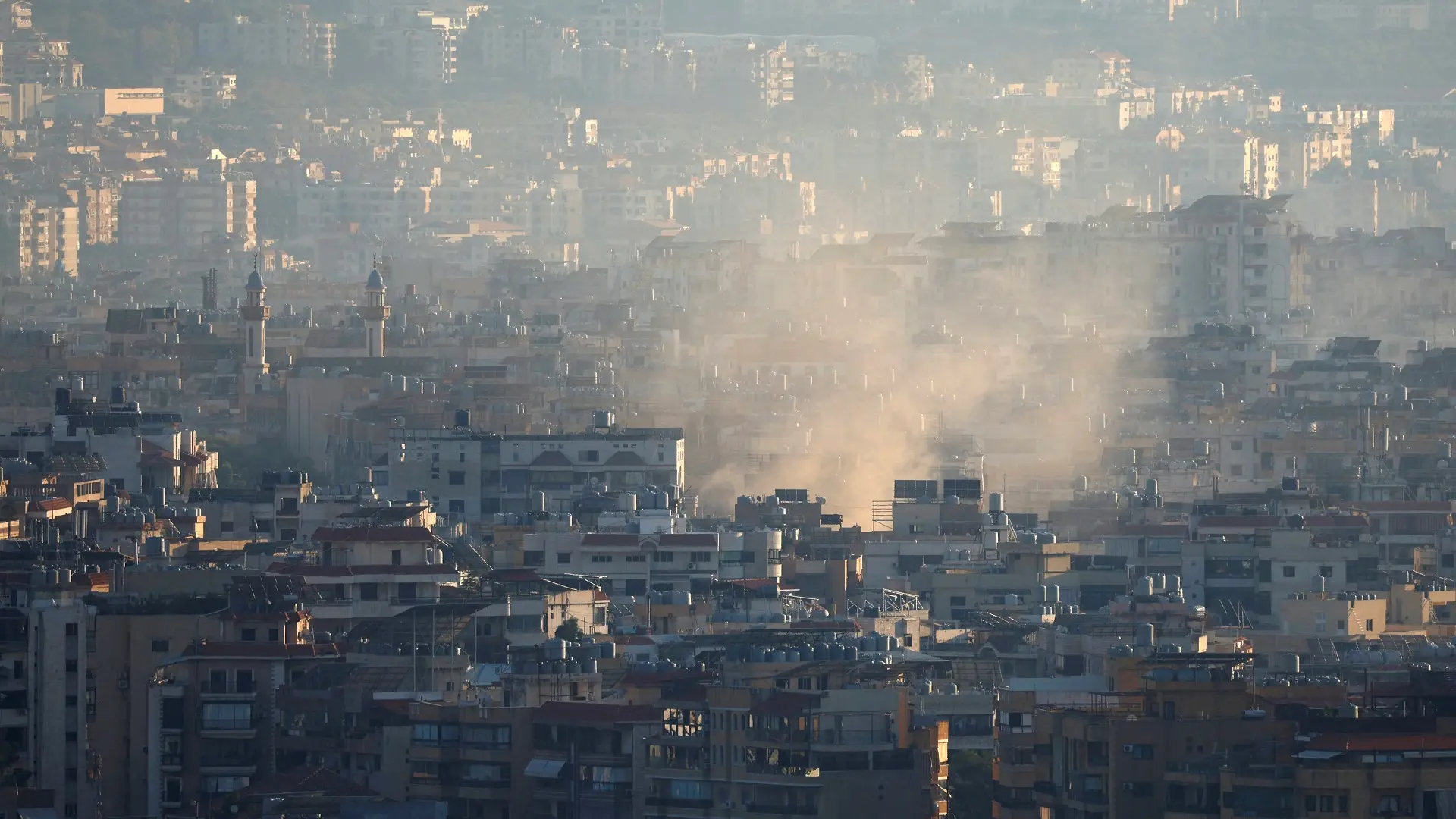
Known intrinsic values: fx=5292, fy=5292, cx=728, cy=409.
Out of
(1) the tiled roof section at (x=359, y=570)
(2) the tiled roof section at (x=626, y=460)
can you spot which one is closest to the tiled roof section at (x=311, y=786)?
(1) the tiled roof section at (x=359, y=570)

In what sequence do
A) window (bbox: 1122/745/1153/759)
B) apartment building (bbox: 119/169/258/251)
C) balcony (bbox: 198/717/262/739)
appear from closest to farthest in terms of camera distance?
window (bbox: 1122/745/1153/759) → balcony (bbox: 198/717/262/739) → apartment building (bbox: 119/169/258/251)

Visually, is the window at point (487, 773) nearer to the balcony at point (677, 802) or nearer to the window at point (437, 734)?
the window at point (437, 734)

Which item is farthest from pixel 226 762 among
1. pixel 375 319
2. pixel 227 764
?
pixel 375 319

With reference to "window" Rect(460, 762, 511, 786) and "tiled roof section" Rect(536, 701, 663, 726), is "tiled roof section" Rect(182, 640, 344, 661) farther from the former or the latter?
"tiled roof section" Rect(536, 701, 663, 726)

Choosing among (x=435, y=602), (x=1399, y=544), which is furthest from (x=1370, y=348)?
(x=435, y=602)

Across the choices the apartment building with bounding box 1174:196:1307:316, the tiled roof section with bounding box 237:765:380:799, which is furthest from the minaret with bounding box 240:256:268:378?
the tiled roof section with bounding box 237:765:380:799

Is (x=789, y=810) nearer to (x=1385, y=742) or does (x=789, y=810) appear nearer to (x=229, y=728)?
(x=1385, y=742)

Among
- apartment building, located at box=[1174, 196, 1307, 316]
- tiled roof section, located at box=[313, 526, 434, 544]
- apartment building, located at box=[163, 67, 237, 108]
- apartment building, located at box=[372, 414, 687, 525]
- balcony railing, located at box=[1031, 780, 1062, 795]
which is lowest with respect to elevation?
balcony railing, located at box=[1031, 780, 1062, 795]

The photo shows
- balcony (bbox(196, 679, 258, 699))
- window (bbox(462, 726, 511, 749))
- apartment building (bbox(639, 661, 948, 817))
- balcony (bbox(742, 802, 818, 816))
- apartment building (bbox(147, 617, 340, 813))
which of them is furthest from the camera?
balcony (bbox(196, 679, 258, 699))
